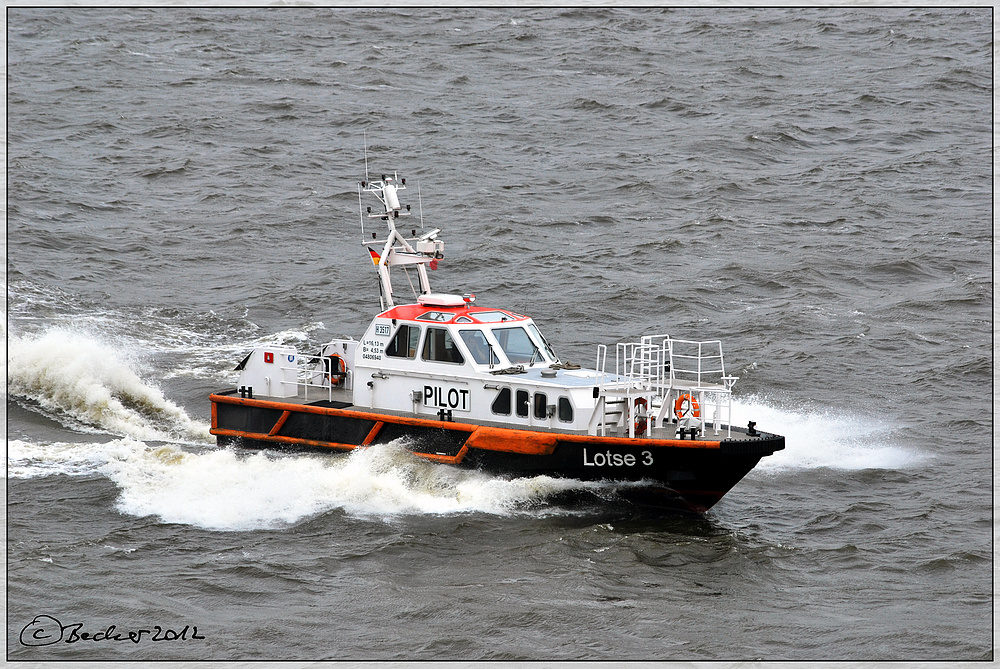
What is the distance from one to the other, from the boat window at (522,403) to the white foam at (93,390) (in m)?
6.41

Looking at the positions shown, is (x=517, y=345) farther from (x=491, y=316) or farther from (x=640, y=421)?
(x=640, y=421)

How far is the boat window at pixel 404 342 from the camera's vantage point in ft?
55.1

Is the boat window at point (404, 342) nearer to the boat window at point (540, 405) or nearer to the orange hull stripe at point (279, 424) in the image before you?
the orange hull stripe at point (279, 424)

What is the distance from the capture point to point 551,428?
1559cm

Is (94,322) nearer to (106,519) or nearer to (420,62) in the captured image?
(106,519)

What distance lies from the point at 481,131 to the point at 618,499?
20.7 metres

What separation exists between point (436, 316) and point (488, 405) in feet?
5.31

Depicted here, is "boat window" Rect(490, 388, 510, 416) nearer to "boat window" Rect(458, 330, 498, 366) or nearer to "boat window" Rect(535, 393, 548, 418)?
"boat window" Rect(535, 393, 548, 418)

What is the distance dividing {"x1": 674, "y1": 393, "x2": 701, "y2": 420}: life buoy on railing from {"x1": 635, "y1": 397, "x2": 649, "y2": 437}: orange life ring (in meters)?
0.45

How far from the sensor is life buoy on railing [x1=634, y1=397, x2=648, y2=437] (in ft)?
49.7

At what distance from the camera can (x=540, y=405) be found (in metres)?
15.7

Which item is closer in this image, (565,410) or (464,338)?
(565,410)

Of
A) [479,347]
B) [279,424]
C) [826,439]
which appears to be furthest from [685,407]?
[279,424]
